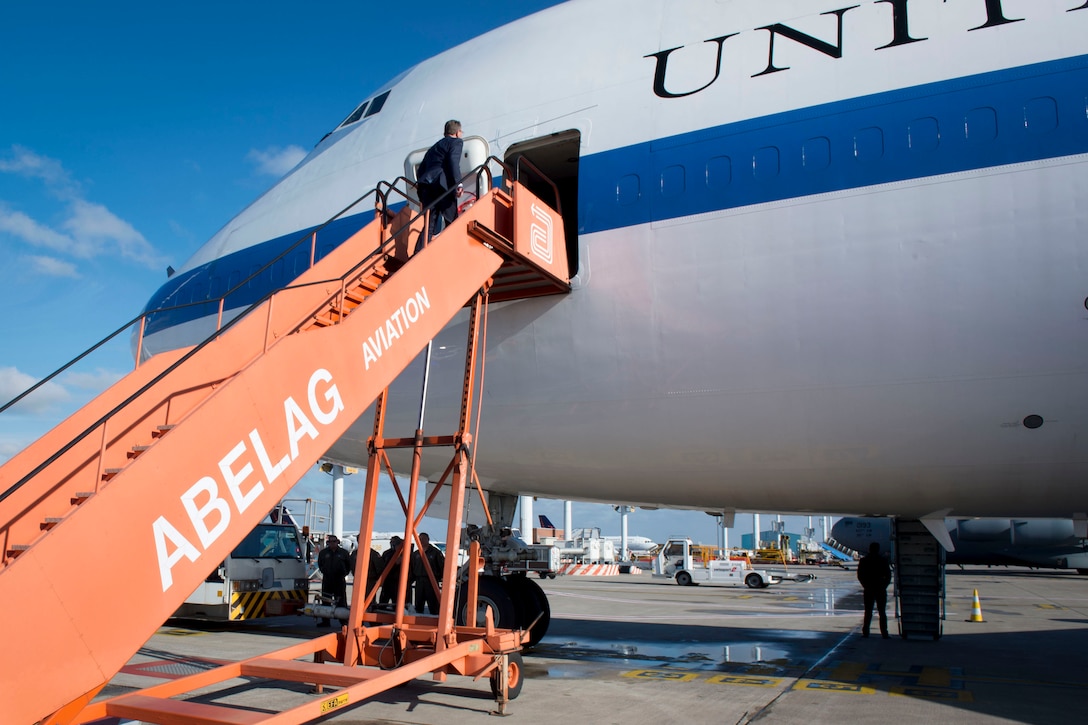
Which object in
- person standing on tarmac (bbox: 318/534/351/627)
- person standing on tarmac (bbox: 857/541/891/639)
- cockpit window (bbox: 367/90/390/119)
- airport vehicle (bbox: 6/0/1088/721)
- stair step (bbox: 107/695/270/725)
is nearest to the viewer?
stair step (bbox: 107/695/270/725)

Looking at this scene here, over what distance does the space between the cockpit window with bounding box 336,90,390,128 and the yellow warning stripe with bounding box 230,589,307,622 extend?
7.08m

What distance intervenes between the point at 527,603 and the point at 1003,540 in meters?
30.1

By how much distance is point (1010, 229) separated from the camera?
5.62 m

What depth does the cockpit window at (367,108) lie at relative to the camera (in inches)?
371

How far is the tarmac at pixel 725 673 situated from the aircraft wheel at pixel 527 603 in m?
0.39

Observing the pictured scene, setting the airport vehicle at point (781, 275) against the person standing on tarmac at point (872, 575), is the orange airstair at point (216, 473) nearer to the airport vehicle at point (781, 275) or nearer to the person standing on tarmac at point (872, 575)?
the airport vehicle at point (781, 275)

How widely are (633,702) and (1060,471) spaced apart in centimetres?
376

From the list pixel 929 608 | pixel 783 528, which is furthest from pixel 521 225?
pixel 783 528

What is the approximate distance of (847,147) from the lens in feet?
20.2

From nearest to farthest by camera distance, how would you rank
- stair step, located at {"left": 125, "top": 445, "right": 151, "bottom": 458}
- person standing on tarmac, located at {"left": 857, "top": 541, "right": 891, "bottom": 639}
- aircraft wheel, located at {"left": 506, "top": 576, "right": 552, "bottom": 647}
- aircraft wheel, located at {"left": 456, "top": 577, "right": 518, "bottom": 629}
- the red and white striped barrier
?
stair step, located at {"left": 125, "top": 445, "right": 151, "bottom": 458}
aircraft wheel, located at {"left": 456, "top": 577, "right": 518, "bottom": 629}
aircraft wheel, located at {"left": 506, "top": 576, "right": 552, "bottom": 647}
person standing on tarmac, located at {"left": 857, "top": 541, "right": 891, "bottom": 639}
the red and white striped barrier

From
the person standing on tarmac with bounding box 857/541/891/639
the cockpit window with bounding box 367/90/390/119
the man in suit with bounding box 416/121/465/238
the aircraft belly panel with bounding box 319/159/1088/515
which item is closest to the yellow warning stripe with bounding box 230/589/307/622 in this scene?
the aircraft belly panel with bounding box 319/159/1088/515

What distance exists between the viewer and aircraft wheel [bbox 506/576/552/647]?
8586 mm

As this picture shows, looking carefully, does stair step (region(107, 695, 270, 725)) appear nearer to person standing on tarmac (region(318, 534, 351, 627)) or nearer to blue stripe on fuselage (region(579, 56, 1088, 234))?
blue stripe on fuselage (region(579, 56, 1088, 234))

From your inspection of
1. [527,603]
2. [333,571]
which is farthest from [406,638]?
[333,571]
